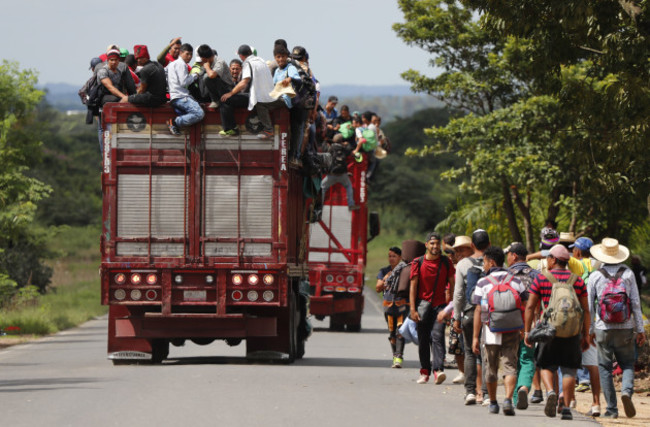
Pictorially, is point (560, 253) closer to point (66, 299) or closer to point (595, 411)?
point (595, 411)

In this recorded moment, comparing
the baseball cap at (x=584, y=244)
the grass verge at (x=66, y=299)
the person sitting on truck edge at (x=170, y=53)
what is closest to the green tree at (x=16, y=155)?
the grass verge at (x=66, y=299)

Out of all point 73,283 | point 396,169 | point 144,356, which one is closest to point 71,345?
point 144,356

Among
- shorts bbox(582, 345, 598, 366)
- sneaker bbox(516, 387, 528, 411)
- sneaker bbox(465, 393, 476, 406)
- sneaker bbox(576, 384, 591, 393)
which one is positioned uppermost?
shorts bbox(582, 345, 598, 366)

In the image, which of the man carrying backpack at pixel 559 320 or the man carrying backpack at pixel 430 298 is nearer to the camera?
the man carrying backpack at pixel 559 320

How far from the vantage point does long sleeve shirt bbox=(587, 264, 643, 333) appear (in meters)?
13.3

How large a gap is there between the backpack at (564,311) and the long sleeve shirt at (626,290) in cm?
97

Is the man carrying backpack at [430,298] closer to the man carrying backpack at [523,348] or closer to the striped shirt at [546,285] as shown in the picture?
the man carrying backpack at [523,348]

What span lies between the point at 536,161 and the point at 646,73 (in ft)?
27.4

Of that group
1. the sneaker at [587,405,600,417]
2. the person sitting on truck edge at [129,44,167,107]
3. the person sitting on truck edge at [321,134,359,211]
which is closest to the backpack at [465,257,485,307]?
the sneaker at [587,405,600,417]

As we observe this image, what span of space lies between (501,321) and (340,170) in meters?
14.8

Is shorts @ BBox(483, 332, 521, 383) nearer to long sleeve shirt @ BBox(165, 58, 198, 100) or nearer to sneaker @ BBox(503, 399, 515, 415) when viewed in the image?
sneaker @ BBox(503, 399, 515, 415)

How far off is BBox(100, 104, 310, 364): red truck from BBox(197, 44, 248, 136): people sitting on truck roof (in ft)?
0.49

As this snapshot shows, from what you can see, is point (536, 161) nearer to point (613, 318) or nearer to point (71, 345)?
point (71, 345)

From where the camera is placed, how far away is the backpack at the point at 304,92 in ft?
59.0
